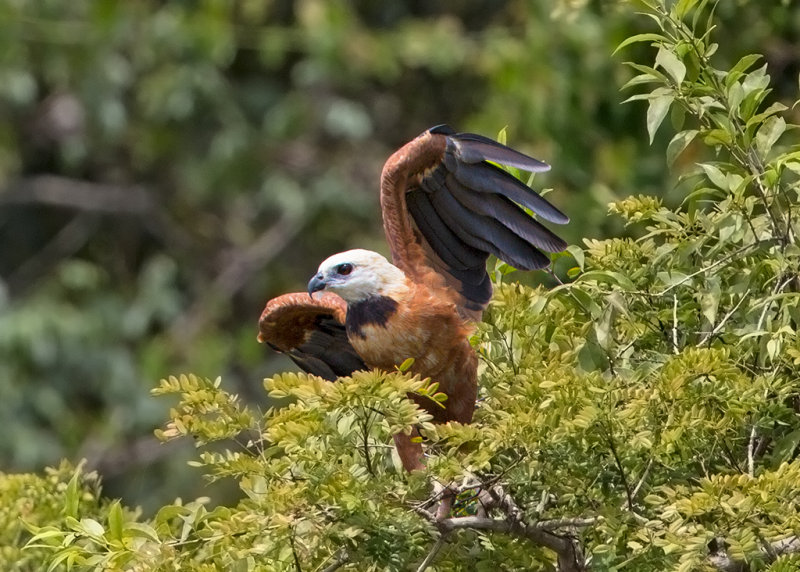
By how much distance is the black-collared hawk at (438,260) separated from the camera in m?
2.63

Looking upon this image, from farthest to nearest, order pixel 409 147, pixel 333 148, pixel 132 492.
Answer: pixel 333 148 → pixel 132 492 → pixel 409 147

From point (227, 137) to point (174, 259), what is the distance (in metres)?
1.09

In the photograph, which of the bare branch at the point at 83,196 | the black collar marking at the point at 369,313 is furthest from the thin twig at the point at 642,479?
the bare branch at the point at 83,196

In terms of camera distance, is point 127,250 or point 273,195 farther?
point 127,250

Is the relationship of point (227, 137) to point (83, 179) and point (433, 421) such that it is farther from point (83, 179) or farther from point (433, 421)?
point (433, 421)

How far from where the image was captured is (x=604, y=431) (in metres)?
2.11

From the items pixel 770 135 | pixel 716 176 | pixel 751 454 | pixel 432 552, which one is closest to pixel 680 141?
pixel 716 176

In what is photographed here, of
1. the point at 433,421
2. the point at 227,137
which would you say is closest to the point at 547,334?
Result: the point at 433,421

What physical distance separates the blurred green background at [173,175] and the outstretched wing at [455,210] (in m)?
5.92

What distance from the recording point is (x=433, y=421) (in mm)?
2691

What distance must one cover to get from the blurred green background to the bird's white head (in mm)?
6005

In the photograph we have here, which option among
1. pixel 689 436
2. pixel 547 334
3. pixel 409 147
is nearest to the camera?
pixel 689 436

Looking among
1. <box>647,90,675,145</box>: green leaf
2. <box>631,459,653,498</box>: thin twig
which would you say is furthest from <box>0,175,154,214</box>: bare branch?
<box>631,459,653,498</box>: thin twig

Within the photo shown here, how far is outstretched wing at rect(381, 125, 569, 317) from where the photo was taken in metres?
2.69
